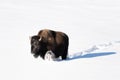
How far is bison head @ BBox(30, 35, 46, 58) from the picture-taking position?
9.62 metres

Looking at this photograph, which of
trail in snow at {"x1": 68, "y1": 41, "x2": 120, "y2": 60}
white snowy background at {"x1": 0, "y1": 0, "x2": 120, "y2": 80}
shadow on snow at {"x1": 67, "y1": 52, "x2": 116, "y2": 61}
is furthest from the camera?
trail in snow at {"x1": 68, "y1": 41, "x2": 120, "y2": 60}

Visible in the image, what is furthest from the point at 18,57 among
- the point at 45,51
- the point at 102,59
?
the point at 102,59

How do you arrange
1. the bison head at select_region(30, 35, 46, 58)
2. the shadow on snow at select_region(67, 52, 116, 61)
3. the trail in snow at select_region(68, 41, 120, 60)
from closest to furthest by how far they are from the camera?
1. the bison head at select_region(30, 35, 46, 58)
2. the shadow on snow at select_region(67, 52, 116, 61)
3. the trail in snow at select_region(68, 41, 120, 60)

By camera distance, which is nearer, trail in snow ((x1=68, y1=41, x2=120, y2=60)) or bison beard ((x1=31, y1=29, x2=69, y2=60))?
bison beard ((x1=31, y1=29, x2=69, y2=60))

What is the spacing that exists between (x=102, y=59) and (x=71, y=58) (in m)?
0.63

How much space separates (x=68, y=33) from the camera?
1327 cm

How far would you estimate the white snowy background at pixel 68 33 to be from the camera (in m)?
8.88

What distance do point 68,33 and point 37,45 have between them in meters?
3.73

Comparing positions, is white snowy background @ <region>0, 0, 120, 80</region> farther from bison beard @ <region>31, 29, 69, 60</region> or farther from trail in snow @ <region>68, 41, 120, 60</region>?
bison beard @ <region>31, 29, 69, 60</region>

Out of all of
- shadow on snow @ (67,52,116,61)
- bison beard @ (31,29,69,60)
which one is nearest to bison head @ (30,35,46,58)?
bison beard @ (31,29,69,60)

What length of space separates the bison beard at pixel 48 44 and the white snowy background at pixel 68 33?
190mm

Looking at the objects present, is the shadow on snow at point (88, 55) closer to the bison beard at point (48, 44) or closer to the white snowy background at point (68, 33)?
the white snowy background at point (68, 33)

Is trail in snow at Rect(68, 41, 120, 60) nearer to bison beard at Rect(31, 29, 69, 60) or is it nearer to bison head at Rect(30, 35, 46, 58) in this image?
bison beard at Rect(31, 29, 69, 60)

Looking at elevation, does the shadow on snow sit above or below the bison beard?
below
